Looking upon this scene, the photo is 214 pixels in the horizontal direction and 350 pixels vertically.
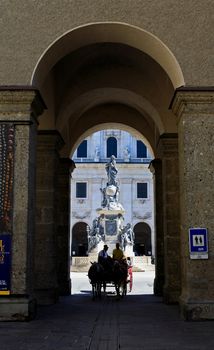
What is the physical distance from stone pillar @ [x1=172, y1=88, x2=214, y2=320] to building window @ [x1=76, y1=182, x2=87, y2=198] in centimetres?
5146

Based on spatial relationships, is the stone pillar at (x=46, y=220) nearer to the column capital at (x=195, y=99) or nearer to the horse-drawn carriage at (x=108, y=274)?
the horse-drawn carriage at (x=108, y=274)

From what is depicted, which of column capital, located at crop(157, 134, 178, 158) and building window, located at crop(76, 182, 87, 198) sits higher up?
building window, located at crop(76, 182, 87, 198)

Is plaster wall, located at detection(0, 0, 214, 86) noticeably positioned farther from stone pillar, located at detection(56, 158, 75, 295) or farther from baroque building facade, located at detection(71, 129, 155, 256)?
baroque building facade, located at detection(71, 129, 155, 256)

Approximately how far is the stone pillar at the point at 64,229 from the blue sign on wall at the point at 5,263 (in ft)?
22.0

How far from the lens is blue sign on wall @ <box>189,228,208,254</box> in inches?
421

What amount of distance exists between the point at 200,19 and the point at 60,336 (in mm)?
7466

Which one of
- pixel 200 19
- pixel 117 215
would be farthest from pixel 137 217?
pixel 200 19

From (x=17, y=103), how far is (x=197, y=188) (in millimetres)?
4309

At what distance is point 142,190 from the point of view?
208 ft

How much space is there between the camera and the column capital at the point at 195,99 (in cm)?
1113

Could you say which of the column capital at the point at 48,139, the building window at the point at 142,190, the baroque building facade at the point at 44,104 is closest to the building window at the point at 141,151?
the building window at the point at 142,190

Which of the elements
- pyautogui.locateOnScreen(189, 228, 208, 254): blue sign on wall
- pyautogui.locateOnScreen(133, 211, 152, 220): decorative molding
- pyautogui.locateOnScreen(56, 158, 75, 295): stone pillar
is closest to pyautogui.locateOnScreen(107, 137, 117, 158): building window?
pyautogui.locateOnScreen(133, 211, 152, 220): decorative molding

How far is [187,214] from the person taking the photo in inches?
429

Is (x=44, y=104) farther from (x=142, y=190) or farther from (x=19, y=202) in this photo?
(x=142, y=190)
